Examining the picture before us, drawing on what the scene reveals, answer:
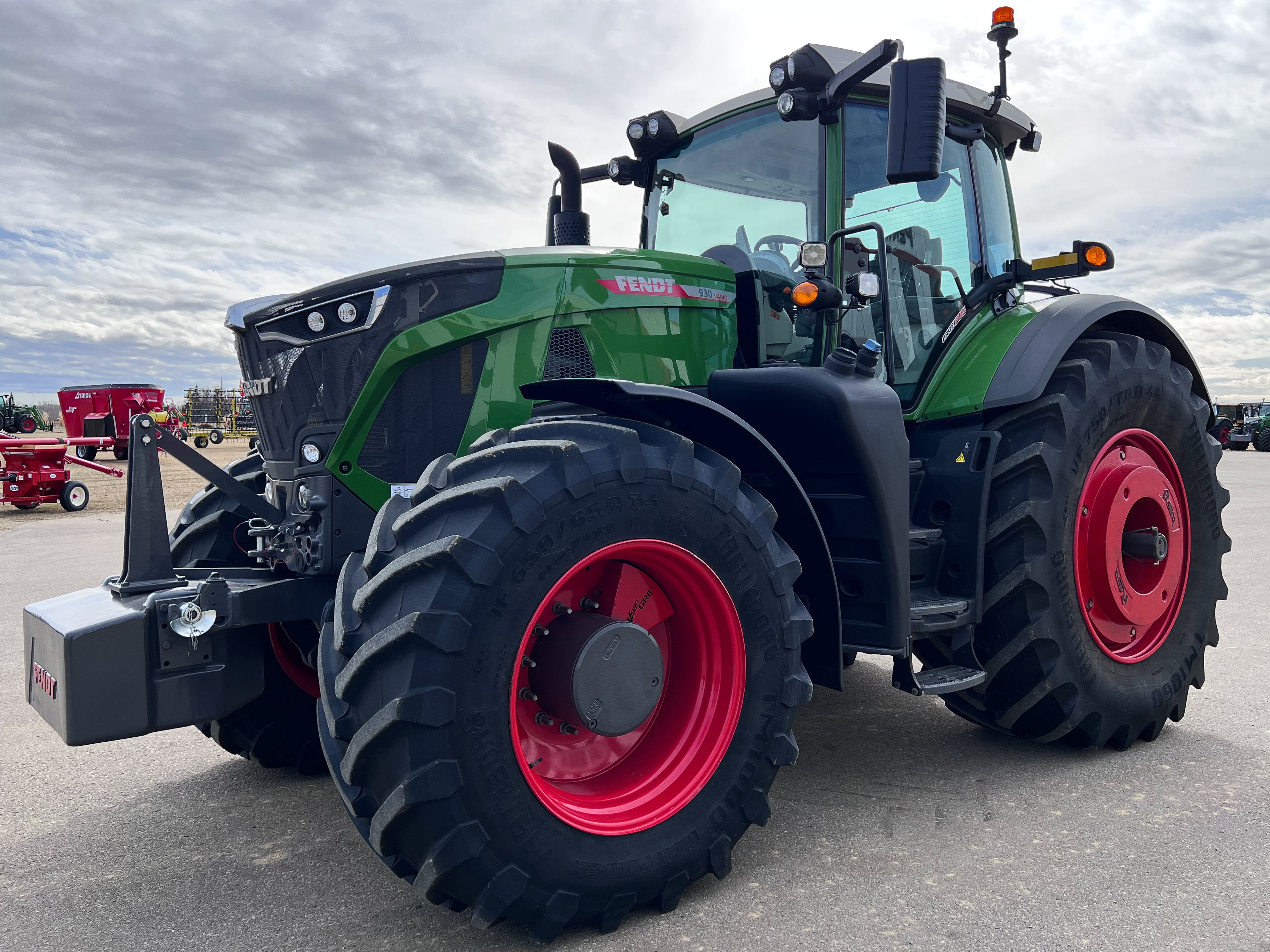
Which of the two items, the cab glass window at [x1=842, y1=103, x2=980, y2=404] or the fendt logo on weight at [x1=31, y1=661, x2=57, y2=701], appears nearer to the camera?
the fendt logo on weight at [x1=31, y1=661, x2=57, y2=701]

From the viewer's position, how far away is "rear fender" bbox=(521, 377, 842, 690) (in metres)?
2.84

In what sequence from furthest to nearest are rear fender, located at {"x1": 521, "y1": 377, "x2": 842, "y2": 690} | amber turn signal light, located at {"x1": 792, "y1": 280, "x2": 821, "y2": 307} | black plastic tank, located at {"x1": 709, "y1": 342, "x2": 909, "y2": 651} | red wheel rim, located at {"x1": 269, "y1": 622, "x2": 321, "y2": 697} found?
red wheel rim, located at {"x1": 269, "y1": 622, "x2": 321, "y2": 697}, amber turn signal light, located at {"x1": 792, "y1": 280, "x2": 821, "y2": 307}, black plastic tank, located at {"x1": 709, "y1": 342, "x2": 909, "y2": 651}, rear fender, located at {"x1": 521, "y1": 377, "x2": 842, "y2": 690}

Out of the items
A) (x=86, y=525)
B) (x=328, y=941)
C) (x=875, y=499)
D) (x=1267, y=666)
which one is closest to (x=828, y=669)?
(x=875, y=499)

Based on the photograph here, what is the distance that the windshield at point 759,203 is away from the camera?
12.1ft

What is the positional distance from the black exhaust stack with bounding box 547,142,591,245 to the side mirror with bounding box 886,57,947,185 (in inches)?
63.0

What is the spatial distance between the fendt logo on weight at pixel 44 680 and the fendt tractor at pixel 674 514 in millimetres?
23

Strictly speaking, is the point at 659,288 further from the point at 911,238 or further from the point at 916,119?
the point at 911,238

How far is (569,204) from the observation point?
4.23 meters

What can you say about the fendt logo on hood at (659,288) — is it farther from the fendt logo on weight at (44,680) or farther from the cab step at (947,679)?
the fendt logo on weight at (44,680)

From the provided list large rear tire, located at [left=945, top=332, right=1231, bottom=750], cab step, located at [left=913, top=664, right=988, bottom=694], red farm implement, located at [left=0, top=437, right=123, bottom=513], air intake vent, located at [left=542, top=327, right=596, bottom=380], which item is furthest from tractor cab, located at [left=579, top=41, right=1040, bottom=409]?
red farm implement, located at [left=0, top=437, right=123, bottom=513]

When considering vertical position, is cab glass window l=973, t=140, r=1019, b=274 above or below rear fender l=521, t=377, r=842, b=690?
above

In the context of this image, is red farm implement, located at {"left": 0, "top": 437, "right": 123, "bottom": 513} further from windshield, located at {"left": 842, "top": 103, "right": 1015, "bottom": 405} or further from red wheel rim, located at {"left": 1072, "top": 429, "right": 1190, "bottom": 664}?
red wheel rim, located at {"left": 1072, "top": 429, "right": 1190, "bottom": 664}

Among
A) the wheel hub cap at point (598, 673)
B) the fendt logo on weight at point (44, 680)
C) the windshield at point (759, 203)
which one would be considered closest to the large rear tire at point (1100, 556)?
the windshield at point (759, 203)

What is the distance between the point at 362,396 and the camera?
2955mm
